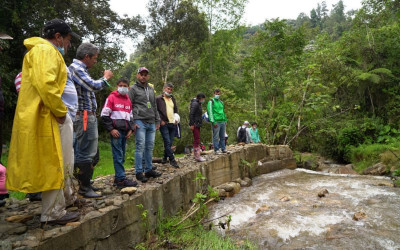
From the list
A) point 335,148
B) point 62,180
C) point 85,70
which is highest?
point 85,70

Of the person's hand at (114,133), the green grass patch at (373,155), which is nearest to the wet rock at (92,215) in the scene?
the person's hand at (114,133)

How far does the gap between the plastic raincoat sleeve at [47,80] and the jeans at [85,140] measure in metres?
0.91

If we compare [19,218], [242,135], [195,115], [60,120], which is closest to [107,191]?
[19,218]

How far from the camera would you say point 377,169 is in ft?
35.3

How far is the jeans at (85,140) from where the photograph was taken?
3.57m

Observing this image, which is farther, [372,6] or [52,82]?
[372,6]

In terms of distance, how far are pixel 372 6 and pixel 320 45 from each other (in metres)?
8.66

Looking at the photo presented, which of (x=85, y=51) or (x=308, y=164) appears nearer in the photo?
(x=85, y=51)

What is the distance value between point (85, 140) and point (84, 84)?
75 centimetres

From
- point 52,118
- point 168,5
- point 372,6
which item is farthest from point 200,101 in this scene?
point 372,6

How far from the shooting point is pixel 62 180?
2.65 meters

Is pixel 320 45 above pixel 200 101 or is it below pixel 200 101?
above

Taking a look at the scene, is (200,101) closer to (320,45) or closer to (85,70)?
(85,70)

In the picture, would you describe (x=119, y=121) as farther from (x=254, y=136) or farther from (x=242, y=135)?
(x=254, y=136)
